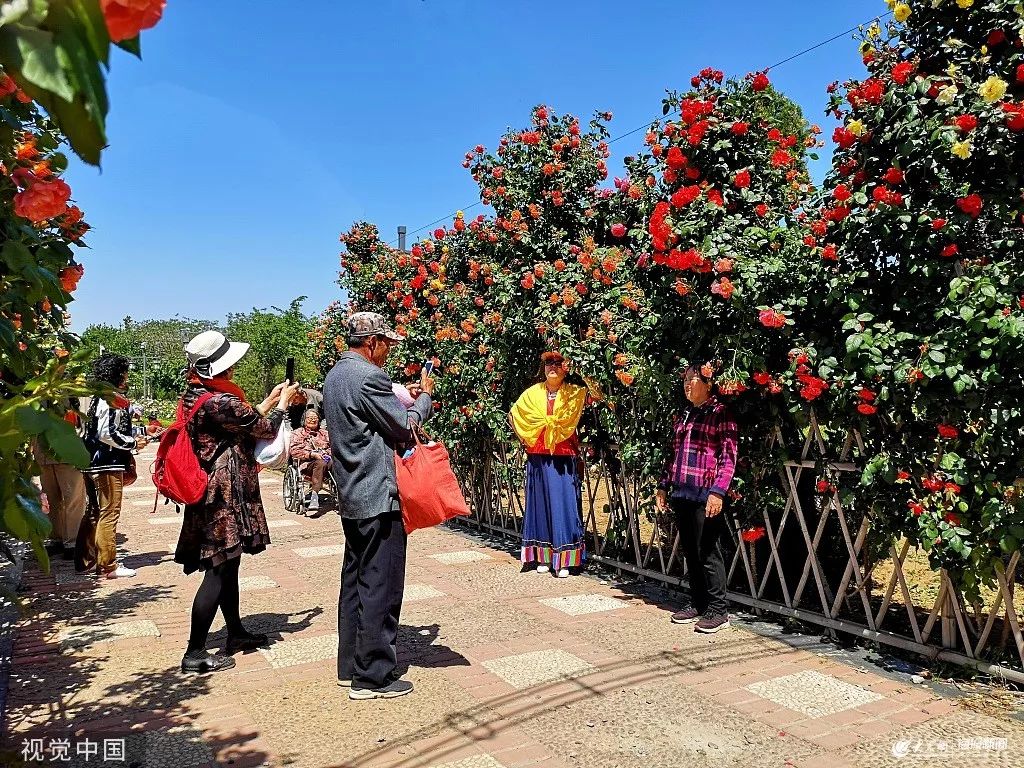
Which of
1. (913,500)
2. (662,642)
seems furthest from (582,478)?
(913,500)

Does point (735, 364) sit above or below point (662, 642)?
above

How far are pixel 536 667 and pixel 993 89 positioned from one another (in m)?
3.24

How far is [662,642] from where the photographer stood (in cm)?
427

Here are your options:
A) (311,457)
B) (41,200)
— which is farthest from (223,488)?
(311,457)

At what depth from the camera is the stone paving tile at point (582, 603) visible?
496 cm

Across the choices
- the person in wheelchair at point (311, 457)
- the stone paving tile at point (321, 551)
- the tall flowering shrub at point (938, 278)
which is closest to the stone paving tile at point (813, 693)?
the tall flowering shrub at point (938, 278)

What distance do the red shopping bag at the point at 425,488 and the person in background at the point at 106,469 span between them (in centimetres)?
319

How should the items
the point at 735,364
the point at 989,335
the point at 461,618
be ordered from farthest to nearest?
1. the point at 461,618
2. the point at 735,364
3. the point at 989,335

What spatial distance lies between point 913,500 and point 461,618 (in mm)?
2612

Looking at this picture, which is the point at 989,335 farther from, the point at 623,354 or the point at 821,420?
the point at 623,354

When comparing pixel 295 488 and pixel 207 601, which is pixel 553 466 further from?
pixel 295 488

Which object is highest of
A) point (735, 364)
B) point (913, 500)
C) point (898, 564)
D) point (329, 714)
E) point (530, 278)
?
point (530, 278)

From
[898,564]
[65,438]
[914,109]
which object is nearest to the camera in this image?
[65,438]

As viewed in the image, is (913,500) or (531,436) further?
(531,436)
